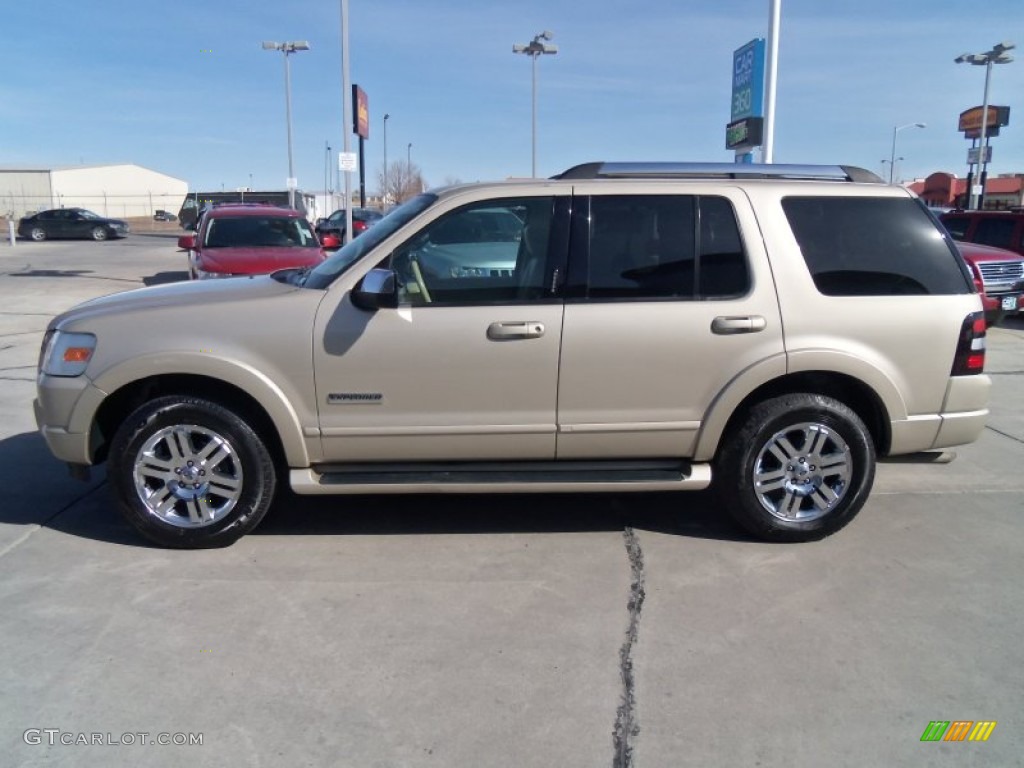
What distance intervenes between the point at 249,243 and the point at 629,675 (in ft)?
30.9

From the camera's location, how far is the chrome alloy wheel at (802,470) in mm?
4676

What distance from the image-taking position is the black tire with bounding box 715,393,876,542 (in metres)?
4.64

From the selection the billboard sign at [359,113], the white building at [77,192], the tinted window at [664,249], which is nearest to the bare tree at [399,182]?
the white building at [77,192]

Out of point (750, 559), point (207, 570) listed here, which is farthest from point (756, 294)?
point (207, 570)

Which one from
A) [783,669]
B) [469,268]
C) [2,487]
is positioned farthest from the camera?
[2,487]

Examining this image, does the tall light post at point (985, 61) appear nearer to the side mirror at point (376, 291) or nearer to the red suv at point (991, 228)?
the red suv at point (991, 228)

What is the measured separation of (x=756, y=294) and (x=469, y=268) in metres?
1.52

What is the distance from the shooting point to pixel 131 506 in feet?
14.8

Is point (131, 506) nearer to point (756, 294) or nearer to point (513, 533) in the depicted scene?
point (513, 533)

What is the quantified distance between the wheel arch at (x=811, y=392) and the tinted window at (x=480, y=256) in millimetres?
1138

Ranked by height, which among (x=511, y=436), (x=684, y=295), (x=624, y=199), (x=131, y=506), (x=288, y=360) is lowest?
(x=131, y=506)

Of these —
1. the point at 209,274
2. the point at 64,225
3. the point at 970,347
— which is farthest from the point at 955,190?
the point at 970,347

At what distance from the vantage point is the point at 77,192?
7725cm

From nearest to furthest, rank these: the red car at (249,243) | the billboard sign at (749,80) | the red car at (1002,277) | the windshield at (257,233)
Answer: the red car at (249,243), the windshield at (257,233), the red car at (1002,277), the billboard sign at (749,80)
